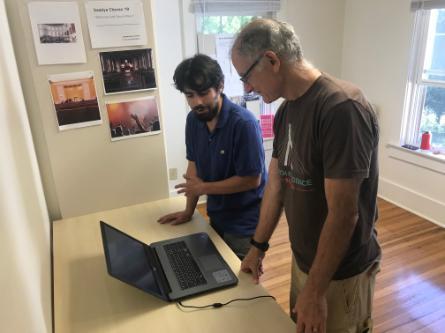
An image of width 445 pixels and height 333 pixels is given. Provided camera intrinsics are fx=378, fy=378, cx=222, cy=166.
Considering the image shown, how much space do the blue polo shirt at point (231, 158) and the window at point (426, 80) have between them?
2247 mm

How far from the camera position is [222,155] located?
1.61m

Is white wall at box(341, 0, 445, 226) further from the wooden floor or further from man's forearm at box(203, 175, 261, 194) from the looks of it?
man's forearm at box(203, 175, 261, 194)

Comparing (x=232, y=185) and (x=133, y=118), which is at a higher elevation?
(x=133, y=118)

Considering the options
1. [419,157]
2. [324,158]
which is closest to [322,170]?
[324,158]

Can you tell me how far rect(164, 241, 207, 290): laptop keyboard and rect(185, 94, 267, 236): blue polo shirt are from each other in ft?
0.84

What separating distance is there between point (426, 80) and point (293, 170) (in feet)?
8.61

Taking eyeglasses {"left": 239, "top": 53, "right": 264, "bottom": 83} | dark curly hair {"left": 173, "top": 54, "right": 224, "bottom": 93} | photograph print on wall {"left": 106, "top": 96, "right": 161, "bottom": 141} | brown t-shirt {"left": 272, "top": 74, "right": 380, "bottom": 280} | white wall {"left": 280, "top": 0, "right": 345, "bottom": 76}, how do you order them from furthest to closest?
1. white wall {"left": 280, "top": 0, "right": 345, "bottom": 76}
2. photograph print on wall {"left": 106, "top": 96, "right": 161, "bottom": 141}
3. dark curly hair {"left": 173, "top": 54, "right": 224, "bottom": 93}
4. eyeglasses {"left": 239, "top": 53, "right": 264, "bottom": 83}
5. brown t-shirt {"left": 272, "top": 74, "right": 380, "bottom": 280}

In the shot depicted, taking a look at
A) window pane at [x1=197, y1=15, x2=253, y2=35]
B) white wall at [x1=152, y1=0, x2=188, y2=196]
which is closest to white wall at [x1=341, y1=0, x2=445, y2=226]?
window pane at [x1=197, y1=15, x2=253, y2=35]

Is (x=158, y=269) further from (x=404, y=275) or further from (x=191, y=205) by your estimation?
(x=404, y=275)

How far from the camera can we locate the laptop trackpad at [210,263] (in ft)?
4.47

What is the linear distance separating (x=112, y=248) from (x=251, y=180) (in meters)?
0.61

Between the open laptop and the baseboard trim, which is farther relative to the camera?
the baseboard trim

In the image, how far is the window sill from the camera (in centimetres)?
310

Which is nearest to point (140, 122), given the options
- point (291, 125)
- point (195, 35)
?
point (291, 125)
